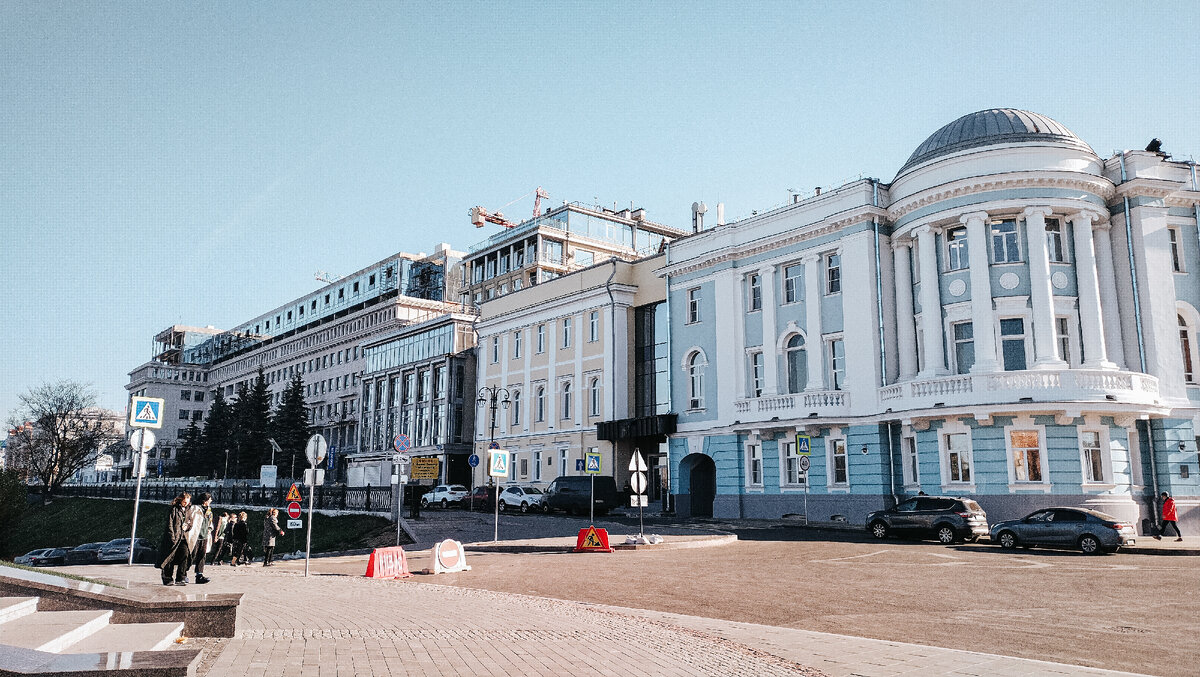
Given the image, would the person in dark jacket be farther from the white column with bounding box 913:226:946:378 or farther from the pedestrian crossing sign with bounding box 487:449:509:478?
the white column with bounding box 913:226:946:378

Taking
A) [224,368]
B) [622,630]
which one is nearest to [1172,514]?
[622,630]

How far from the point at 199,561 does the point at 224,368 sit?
135330mm

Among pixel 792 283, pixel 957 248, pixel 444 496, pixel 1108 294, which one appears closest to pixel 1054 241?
pixel 1108 294

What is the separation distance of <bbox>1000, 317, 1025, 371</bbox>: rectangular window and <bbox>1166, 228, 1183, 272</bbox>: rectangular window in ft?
22.8

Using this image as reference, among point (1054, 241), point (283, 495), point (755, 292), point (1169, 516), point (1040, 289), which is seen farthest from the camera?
point (283, 495)

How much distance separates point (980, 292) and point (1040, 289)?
206 cm

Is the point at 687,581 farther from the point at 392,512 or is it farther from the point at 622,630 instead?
the point at 392,512

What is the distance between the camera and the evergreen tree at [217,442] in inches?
3563

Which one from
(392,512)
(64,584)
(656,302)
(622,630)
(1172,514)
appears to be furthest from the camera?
(656,302)

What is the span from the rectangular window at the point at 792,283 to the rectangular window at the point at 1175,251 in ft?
47.2

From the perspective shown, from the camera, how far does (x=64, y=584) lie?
852 cm

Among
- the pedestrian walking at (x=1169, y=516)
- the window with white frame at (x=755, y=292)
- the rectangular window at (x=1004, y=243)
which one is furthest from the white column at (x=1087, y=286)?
the window with white frame at (x=755, y=292)

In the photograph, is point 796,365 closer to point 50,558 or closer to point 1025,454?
point 1025,454

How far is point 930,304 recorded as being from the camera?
3406 centimetres
